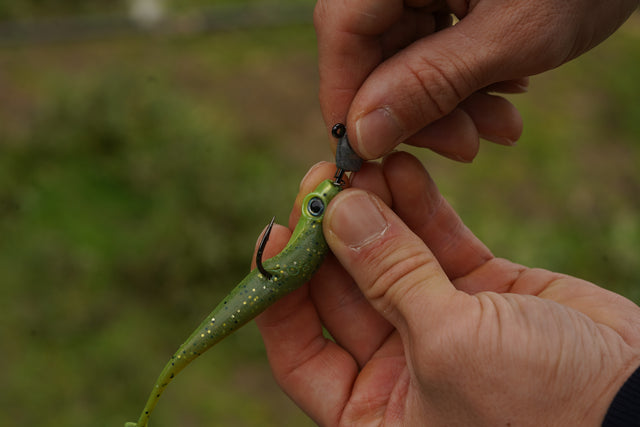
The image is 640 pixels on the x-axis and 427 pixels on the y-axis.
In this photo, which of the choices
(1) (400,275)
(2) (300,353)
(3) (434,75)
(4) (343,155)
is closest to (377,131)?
(4) (343,155)

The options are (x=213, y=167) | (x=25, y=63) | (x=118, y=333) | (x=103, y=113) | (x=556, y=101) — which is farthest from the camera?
(x=556, y=101)

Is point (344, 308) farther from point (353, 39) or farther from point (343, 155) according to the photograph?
point (353, 39)

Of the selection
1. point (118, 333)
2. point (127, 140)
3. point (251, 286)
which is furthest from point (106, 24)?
point (251, 286)

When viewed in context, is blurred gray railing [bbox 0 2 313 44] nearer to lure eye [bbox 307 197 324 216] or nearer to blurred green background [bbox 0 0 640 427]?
blurred green background [bbox 0 0 640 427]

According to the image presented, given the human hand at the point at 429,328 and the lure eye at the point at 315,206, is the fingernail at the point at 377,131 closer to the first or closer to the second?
the human hand at the point at 429,328

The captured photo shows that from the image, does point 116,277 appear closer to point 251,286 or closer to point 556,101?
point 251,286

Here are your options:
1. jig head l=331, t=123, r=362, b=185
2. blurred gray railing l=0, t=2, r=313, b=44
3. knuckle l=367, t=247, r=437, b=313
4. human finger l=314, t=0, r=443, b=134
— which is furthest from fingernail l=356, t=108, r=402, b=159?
blurred gray railing l=0, t=2, r=313, b=44

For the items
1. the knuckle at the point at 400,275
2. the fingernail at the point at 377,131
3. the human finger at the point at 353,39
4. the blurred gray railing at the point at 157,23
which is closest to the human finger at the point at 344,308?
the fingernail at the point at 377,131
